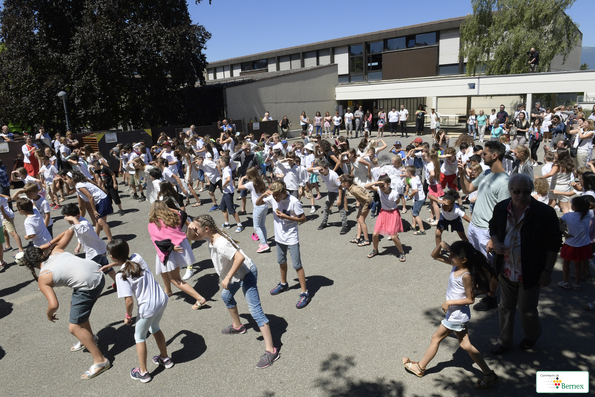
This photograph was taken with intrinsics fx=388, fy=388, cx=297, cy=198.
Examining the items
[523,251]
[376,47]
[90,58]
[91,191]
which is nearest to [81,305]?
[91,191]

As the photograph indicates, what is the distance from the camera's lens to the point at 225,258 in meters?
4.32

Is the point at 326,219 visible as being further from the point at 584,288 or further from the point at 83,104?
the point at 83,104

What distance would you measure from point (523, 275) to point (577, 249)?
2087mm

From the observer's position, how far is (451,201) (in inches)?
237

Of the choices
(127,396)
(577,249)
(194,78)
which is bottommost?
(127,396)

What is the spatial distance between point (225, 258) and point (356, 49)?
3408cm

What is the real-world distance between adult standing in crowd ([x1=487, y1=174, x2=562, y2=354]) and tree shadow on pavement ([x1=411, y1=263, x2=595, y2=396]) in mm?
188

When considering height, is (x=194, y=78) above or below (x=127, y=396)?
above

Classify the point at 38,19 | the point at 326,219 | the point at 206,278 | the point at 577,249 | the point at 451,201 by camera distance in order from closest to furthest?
the point at 577,249 → the point at 451,201 → the point at 206,278 → the point at 326,219 → the point at 38,19

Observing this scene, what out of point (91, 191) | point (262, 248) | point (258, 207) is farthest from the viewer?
point (91, 191)

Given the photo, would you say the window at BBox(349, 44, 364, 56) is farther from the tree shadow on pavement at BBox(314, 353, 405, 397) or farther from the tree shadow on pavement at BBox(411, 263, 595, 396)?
the tree shadow on pavement at BBox(314, 353, 405, 397)

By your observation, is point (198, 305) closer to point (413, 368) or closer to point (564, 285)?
point (413, 368)

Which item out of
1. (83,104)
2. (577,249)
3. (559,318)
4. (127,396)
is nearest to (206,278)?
(127,396)

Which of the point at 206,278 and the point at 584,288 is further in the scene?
the point at 206,278
